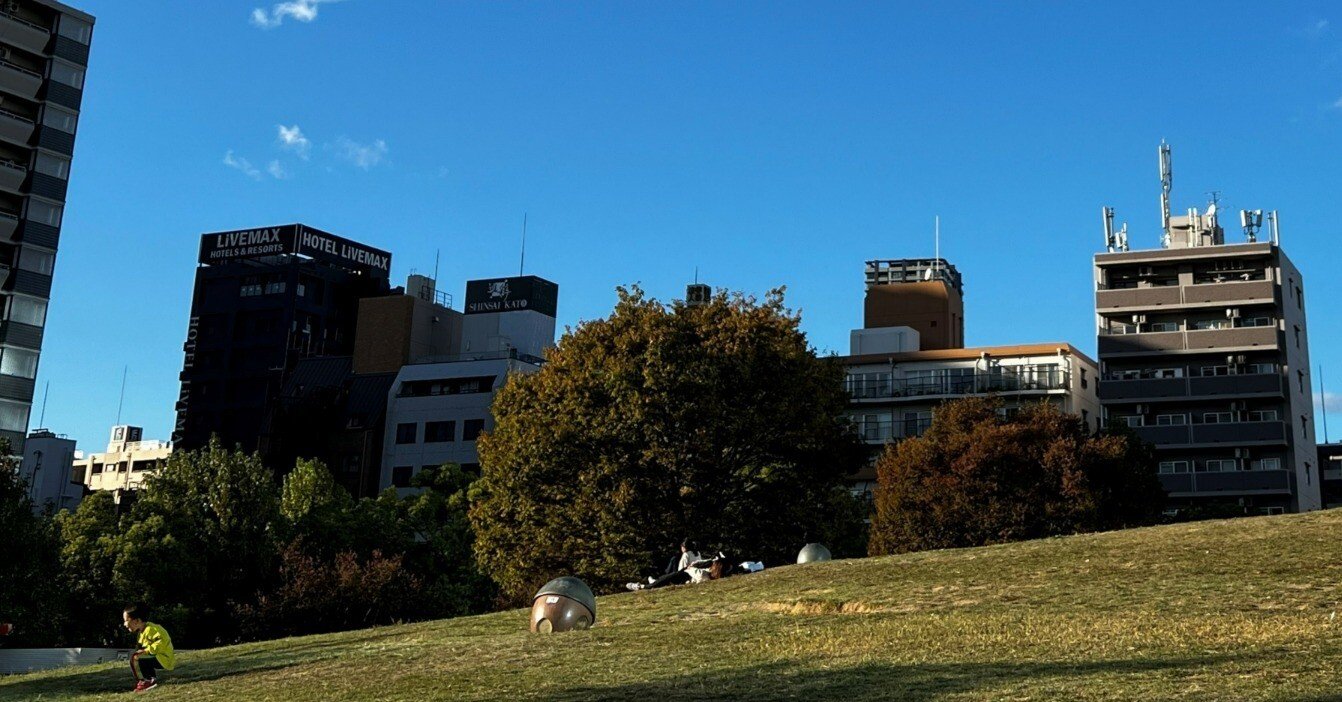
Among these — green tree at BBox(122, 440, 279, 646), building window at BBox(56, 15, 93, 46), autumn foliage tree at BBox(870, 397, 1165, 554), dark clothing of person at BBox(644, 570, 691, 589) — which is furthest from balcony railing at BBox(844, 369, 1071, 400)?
dark clothing of person at BBox(644, 570, 691, 589)

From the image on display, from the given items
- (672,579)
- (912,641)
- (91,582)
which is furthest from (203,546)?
(912,641)

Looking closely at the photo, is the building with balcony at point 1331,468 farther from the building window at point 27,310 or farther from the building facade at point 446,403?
the building window at point 27,310

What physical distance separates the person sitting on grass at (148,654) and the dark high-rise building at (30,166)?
86.8 metres

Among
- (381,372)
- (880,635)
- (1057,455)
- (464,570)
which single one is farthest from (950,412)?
(381,372)

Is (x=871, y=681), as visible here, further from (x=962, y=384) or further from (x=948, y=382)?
(x=948, y=382)

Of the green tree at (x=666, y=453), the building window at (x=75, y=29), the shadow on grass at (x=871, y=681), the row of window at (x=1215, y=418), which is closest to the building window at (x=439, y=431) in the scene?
the building window at (x=75, y=29)

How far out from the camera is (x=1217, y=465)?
111625 mm

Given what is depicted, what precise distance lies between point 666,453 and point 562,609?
2685 cm

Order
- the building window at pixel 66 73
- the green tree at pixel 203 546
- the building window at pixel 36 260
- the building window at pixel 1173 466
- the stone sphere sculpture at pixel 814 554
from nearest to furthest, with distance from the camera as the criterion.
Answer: the stone sphere sculpture at pixel 814 554, the green tree at pixel 203 546, the building window at pixel 36 260, the building window at pixel 1173 466, the building window at pixel 66 73

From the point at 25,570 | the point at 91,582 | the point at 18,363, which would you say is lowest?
the point at 91,582

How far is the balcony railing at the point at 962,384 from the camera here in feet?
372

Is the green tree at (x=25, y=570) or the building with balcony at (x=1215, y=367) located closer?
the green tree at (x=25, y=570)

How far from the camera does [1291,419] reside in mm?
111312

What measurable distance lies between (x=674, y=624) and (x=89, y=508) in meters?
59.5
